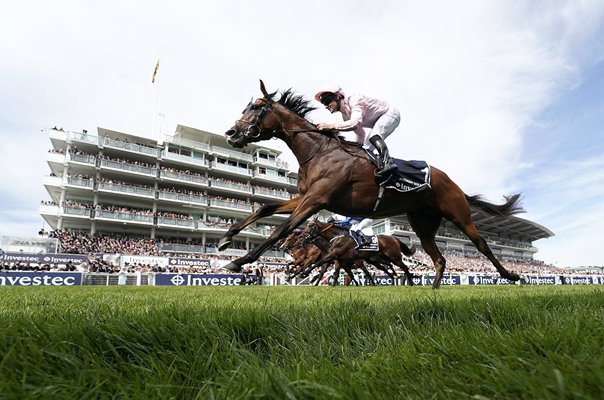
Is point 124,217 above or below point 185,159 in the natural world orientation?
below

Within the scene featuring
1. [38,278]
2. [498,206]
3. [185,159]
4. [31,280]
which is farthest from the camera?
[185,159]

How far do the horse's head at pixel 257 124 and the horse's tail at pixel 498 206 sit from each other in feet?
15.4

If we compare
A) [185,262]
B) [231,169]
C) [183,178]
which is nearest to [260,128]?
[185,262]

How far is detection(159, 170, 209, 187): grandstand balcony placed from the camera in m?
49.9

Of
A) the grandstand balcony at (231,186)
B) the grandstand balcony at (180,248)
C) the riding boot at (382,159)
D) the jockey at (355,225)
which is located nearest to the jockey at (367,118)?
the riding boot at (382,159)

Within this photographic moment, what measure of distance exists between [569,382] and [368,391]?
1.64ft

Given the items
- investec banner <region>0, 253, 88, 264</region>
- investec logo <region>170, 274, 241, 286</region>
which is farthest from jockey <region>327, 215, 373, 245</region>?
investec banner <region>0, 253, 88, 264</region>

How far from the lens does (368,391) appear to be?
3.50 feet

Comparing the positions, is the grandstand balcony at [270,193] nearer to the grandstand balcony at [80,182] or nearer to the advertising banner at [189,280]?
the grandstand balcony at [80,182]

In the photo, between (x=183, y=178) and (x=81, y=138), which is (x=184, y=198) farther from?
(x=81, y=138)

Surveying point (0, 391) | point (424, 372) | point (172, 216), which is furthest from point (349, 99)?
point (172, 216)

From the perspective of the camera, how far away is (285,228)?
4.35m

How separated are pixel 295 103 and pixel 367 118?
122 cm

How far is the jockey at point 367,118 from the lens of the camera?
5605 millimetres
